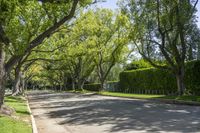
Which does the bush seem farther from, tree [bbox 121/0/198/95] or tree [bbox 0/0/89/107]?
tree [bbox 0/0/89/107]

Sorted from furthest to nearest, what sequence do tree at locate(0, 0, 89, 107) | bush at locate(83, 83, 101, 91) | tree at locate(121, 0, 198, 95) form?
bush at locate(83, 83, 101, 91), tree at locate(121, 0, 198, 95), tree at locate(0, 0, 89, 107)

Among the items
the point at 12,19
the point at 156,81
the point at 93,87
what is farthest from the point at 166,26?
the point at 93,87

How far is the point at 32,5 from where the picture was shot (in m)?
17.7

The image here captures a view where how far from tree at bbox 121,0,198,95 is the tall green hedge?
1.51m

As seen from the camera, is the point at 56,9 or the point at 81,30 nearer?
the point at 56,9

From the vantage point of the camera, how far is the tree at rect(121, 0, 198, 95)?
Answer: 3120 centimetres

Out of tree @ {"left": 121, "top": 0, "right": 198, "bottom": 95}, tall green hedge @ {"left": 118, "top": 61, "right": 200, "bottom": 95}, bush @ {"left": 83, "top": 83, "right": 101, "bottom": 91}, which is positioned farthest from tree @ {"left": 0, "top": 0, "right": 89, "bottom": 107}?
bush @ {"left": 83, "top": 83, "right": 101, "bottom": 91}

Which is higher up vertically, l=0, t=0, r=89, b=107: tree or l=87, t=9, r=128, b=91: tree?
l=87, t=9, r=128, b=91: tree

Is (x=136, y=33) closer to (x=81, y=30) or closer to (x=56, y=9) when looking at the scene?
Result: (x=81, y=30)

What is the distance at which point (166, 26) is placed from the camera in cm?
3312

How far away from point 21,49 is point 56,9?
3.46 metres

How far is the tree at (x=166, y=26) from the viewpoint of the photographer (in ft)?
102

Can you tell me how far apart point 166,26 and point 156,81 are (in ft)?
35.8

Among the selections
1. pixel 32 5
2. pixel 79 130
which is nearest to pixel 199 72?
pixel 32 5
